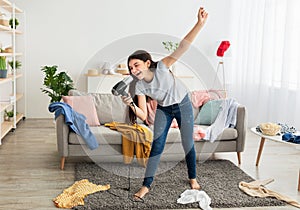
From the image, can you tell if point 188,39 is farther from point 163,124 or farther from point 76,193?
point 76,193

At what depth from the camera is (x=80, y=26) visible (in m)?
6.73

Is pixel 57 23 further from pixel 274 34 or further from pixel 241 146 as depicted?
pixel 241 146

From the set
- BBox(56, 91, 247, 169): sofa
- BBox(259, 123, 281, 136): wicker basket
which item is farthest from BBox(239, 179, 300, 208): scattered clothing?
BBox(56, 91, 247, 169): sofa

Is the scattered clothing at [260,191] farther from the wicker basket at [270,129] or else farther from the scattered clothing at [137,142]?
the scattered clothing at [137,142]

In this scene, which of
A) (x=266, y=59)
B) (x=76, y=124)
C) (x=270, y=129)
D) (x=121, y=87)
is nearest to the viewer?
(x=121, y=87)

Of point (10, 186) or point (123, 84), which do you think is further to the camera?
point (10, 186)

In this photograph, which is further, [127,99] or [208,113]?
[208,113]

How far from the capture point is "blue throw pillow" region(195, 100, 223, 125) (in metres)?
4.62

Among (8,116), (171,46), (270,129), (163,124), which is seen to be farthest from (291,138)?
(8,116)

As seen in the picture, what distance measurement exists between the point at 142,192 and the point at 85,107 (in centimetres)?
141

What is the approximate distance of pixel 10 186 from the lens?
356 cm

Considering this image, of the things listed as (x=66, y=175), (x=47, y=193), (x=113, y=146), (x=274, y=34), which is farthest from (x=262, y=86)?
(x=47, y=193)

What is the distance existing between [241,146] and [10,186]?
85.2 inches

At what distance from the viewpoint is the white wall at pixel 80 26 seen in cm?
665
